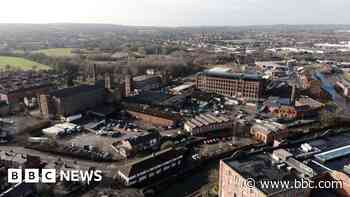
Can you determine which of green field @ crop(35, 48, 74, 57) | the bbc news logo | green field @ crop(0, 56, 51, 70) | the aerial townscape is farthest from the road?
green field @ crop(35, 48, 74, 57)

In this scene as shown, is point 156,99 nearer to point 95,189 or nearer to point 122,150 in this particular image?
point 122,150

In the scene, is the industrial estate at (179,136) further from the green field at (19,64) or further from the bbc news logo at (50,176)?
the green field at (19,64)

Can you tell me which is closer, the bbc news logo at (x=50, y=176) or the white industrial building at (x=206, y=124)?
the bbc news logo at (x=50, y=176)

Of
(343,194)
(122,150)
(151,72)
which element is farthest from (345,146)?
(151,72)

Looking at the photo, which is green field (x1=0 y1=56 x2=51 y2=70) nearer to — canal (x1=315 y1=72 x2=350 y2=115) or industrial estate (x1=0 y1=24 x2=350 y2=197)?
industrial estate (x1=0 y1=24 x2=350 y2=197)

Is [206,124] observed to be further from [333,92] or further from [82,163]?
[333,92]

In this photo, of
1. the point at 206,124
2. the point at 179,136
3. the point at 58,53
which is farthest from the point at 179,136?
the point at 58,53

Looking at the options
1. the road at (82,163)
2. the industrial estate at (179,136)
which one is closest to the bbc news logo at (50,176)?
the industrial estate at (179,136)
